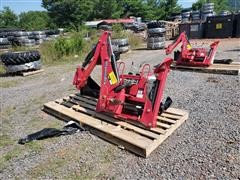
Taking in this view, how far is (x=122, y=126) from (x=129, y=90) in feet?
1.74

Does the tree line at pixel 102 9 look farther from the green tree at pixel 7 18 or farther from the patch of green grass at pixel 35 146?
the patch of green grass at pixel 35 146

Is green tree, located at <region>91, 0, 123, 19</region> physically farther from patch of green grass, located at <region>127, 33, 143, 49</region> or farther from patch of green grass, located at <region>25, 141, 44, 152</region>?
patch of green grass, located at <region>25, 141, 44, 152</region>

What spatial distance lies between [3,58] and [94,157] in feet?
19.4

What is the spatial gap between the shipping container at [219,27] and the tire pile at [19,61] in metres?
10.4

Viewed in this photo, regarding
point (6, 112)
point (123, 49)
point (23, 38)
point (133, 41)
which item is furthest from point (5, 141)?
point (23, 38)

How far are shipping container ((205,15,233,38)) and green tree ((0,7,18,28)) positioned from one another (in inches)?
1664

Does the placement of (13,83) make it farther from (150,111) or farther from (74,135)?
(150,111)

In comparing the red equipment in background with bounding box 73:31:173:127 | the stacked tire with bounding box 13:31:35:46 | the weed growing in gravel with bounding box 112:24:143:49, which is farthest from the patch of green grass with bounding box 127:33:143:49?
the red equipment in background with bounding box 73:31:173:127

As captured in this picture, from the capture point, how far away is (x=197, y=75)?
6.75 m

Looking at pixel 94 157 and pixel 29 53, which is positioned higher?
pixel 29 53

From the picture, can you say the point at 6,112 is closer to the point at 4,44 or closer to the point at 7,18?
the point at 4,44

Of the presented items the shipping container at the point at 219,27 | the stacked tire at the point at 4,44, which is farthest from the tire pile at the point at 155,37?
the stacked tire at the point at 4,44

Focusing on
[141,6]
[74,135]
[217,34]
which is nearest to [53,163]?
[74,135]

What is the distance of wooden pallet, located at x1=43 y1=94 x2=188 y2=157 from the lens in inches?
131
